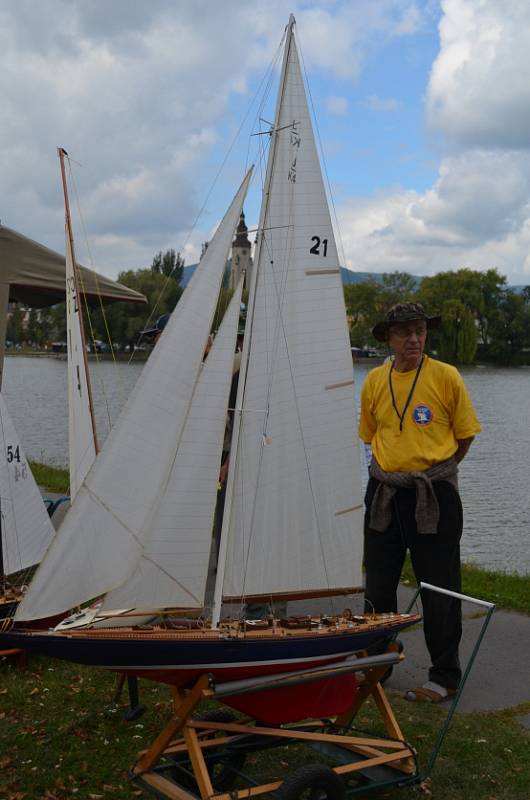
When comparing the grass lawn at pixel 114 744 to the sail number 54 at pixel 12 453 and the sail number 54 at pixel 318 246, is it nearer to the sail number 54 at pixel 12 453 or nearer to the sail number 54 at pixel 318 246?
the sail number 54 at pixel 12 453

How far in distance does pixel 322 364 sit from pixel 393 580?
5.24ft

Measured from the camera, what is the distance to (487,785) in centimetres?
376

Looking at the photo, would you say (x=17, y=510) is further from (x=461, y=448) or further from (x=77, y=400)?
(x=461, y=448)

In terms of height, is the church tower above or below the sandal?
above

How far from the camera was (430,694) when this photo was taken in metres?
4.80

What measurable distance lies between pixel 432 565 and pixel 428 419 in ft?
2.92

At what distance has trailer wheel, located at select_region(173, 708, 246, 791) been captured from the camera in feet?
12.0

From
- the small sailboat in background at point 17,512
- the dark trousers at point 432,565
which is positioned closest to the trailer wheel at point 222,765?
the dark trousers at point 432,565

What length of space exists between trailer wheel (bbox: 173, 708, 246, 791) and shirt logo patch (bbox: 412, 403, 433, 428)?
1965mm

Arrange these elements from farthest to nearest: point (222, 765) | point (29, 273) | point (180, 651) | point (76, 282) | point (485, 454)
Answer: point (485, 454), point (29, 273), point (76, 282), point (222, 765), point (180, 651)

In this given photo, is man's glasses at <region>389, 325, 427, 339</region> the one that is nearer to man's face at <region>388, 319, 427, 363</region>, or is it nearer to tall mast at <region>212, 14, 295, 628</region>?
man's face at <region>388, 319, 427, 363</region>

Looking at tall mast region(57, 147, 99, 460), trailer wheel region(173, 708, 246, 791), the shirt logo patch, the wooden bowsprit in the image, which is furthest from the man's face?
tall mast region(57, 147, 99, 460)

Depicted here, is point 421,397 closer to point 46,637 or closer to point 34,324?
point 46,637

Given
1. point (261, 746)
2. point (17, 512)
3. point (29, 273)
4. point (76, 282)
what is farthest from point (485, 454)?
point (261, 746)
